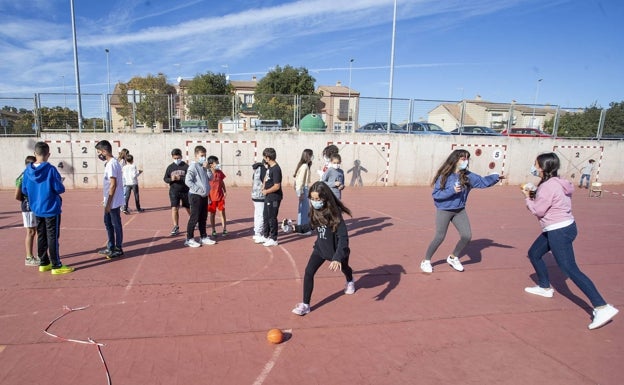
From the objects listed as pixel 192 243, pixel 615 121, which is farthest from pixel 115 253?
pixel 615 121

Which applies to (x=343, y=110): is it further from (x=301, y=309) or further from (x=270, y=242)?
(x=301, y=309)

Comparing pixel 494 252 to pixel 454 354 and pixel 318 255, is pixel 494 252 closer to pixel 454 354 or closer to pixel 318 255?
pixel 454 354

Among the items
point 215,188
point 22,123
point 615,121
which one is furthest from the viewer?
point 615,121

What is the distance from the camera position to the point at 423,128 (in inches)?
728

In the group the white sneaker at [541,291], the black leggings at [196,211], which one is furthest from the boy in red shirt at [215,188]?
the white sneaker at [541,291]

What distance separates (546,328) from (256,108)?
1705 centimetres

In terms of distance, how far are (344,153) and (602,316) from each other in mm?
12830

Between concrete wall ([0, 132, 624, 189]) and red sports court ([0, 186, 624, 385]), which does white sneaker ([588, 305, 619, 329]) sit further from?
concrete wall ([0, 132, 624, 189])

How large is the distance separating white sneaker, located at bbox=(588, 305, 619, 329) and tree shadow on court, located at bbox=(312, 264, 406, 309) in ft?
7.77

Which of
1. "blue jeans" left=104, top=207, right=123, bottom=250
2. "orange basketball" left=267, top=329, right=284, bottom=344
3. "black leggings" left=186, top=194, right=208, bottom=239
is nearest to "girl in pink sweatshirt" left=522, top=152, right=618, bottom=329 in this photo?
"orange basketball" left=267, top=329, right=284, bottom=344

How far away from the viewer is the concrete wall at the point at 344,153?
14375 millimetres

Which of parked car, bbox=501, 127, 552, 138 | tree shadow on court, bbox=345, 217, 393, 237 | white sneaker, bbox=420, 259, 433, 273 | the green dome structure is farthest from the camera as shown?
parked car, bbox=501, 127, 552, 138

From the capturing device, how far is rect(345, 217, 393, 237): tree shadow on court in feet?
28.5

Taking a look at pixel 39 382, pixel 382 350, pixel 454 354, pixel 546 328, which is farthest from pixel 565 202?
pixel 39 382
